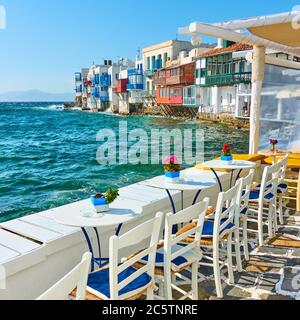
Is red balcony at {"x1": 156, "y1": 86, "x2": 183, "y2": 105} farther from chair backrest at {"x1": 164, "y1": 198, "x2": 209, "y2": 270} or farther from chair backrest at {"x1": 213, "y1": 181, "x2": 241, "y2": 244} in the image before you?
chair backrest at {"x1": 164, "y1": 198, "x2": 209, "y2": 270}

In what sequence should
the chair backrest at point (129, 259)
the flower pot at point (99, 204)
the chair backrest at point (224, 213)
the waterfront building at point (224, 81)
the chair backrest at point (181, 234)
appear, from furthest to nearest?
1. the waterfront building at point (224, 81)
2. the chair backrest at point (224, 213)
3. the flower pot at point (99, 204)
4. the chair backrest at point (181, 234)
5. the chair backrest at point (129, 259)

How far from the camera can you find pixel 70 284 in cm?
141

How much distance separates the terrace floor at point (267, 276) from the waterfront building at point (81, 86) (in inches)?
2933

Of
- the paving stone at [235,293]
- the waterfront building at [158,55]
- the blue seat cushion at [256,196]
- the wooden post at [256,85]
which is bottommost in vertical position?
the paving stone at [235,293]

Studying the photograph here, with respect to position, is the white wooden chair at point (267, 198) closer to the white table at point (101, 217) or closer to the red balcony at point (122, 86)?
the white table at point (101, 217)

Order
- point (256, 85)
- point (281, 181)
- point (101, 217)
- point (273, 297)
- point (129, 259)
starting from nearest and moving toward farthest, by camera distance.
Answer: point (129, 259) → point (101, 217) → point (273, 297) → point (281, 181) → point (256, 85)

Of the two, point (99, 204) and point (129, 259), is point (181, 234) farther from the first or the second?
point (99, 204)

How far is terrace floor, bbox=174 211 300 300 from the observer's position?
9.39ft

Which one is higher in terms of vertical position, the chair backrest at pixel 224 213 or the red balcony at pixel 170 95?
the red balcony at pixel 170 95

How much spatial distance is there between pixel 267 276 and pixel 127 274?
63.5 inches

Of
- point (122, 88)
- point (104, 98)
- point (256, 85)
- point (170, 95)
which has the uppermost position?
point (122, 88)

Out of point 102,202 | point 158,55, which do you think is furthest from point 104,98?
point 102,202

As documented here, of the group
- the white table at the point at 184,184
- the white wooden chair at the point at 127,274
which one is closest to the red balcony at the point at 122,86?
the white table at the point at 184,184

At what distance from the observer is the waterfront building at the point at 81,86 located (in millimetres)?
75750
